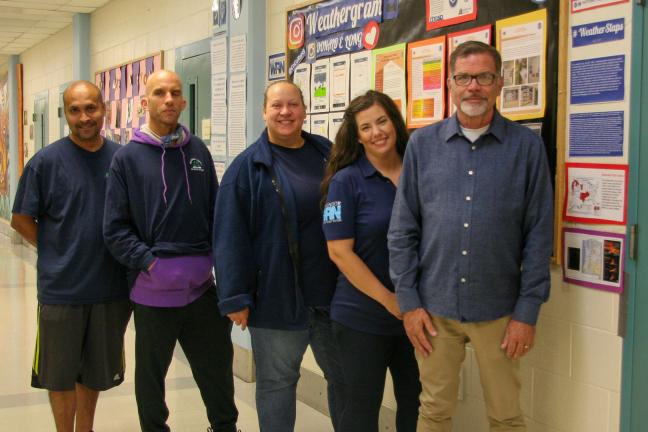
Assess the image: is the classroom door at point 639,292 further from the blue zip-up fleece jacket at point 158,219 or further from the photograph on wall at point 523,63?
the blue zip-up fleece jacket at point 158,219

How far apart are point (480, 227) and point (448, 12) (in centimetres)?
109

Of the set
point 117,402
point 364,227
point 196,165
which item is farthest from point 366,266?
point 117,402

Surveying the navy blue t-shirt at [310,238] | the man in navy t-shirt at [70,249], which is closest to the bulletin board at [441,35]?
the navy blue t-shirt at [310,238]

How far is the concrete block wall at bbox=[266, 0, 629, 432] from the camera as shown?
2.23 m

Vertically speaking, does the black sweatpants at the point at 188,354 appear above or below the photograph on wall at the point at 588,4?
below

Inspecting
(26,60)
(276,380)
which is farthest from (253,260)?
(26,60)

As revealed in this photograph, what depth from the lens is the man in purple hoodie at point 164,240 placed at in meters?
2.73

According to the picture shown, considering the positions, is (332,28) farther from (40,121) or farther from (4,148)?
(4,148)

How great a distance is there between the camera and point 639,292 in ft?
6.94

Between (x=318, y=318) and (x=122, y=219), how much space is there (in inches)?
33.5

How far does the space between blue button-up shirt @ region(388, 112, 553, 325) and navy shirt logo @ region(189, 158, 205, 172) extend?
3.28 ft

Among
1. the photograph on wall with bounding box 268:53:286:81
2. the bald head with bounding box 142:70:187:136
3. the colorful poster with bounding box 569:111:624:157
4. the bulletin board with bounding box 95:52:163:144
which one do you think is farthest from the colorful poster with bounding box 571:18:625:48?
the bulletin board with bounding box 95:52:163:144

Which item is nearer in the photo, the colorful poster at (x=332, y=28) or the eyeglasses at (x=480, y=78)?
the eyeglasses at (x=480, y=78)

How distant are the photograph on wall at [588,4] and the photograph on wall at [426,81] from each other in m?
0.63
